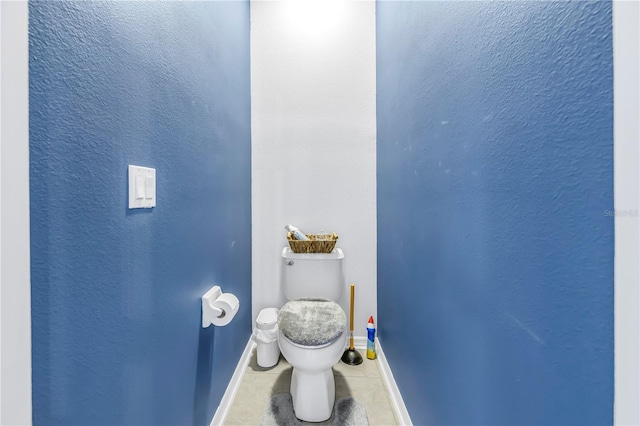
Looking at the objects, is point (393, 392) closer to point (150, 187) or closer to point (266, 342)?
point (266, 342)

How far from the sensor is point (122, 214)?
66 cm

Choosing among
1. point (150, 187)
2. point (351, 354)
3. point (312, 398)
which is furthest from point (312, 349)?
point (150, 187)

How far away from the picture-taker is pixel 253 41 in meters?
1.85

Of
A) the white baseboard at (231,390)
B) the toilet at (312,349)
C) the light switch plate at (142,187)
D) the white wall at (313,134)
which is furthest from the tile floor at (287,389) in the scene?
the light switch plate at (142,187)

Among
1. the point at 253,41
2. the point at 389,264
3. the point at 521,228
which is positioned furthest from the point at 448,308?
the point at 253,41

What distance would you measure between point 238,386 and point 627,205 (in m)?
1.64

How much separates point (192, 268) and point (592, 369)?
40.2 inches

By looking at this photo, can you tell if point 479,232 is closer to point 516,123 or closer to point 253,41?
point 516,123

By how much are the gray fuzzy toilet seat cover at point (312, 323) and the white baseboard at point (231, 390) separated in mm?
428

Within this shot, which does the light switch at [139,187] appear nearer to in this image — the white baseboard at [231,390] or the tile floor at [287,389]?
the white baseboard at [231,390]

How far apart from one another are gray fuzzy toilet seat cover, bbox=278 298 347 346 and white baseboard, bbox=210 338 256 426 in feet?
1.40

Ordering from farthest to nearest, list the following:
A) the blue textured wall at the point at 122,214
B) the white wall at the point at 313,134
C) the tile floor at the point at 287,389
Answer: the white wall at the point at 313,134
the tile floor at the point at 287,389
the blue textured wall at the point at 122,214

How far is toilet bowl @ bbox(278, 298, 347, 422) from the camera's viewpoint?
1194mm

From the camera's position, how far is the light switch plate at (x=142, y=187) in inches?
26.8
